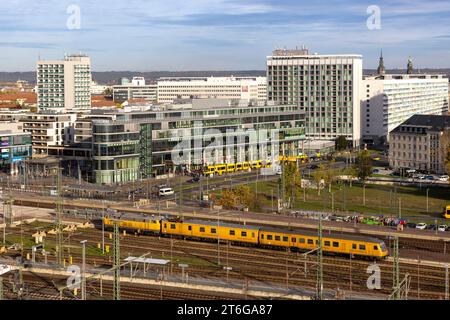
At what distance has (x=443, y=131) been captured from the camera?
7588 centimetres

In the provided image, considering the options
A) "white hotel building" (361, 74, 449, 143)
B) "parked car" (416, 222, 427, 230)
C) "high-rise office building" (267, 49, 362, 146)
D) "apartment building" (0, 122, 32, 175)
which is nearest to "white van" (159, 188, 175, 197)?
"apartment building" (0, 122, 32, 175)

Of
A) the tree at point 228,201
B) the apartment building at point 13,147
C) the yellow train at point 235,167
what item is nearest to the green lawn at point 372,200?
the tree at point 228,201

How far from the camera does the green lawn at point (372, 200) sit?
55.1m

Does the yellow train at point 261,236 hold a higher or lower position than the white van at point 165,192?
lower

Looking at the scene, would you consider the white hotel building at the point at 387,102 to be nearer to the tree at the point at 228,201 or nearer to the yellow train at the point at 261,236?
the tree at the point at 228,201

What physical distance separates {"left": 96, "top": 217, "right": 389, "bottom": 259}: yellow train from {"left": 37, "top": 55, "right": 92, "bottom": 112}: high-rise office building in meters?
83.1

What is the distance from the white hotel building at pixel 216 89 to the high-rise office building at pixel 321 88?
38883 mm

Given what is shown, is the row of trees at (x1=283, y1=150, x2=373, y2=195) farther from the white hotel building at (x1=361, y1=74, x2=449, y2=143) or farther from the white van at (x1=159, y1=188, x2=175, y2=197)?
the white hotel building at (x1=361, y1=74, x2=449, y2=143)

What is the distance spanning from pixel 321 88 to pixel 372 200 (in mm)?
46982

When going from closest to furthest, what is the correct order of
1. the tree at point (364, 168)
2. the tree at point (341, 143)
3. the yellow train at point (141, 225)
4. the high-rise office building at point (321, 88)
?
the yellow train at point (141, 225) < the tree at point (364, 168) < the tree at point (341, 143) < the high-rise office building at point (321, 88)

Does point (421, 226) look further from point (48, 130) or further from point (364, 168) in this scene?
point (48, 130)

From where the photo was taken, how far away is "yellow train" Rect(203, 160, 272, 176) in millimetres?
76188

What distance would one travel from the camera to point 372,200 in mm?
59750
